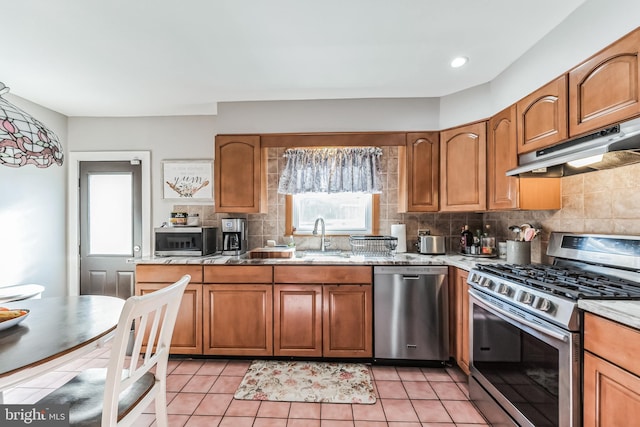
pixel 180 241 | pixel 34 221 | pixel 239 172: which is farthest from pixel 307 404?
pixel 34 221

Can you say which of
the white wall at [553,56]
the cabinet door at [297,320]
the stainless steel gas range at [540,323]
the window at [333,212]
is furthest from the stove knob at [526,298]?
the window at [333,212]

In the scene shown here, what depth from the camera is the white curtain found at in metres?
3.04

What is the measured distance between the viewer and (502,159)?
228 centimetres

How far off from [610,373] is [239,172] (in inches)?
108

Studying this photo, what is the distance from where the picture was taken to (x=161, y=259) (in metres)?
2.70

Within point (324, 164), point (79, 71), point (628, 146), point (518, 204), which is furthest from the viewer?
point (324, 164)

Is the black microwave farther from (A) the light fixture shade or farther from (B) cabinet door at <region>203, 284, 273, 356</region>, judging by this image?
(A) the light fixture shade

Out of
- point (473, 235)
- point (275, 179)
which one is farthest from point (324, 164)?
point (473, 235)

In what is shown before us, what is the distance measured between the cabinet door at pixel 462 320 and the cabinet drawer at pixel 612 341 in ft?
3.41

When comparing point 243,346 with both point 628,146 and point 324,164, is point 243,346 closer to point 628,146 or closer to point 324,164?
point 324,164

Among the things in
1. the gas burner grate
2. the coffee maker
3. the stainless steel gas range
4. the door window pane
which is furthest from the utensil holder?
the door window pane

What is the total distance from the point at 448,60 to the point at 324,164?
1.42 meters

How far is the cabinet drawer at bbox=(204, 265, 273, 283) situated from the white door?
1.25 m

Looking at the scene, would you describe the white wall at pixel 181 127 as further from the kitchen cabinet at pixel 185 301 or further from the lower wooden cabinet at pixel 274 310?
the lower wooden cabinet at pixel 274 310
